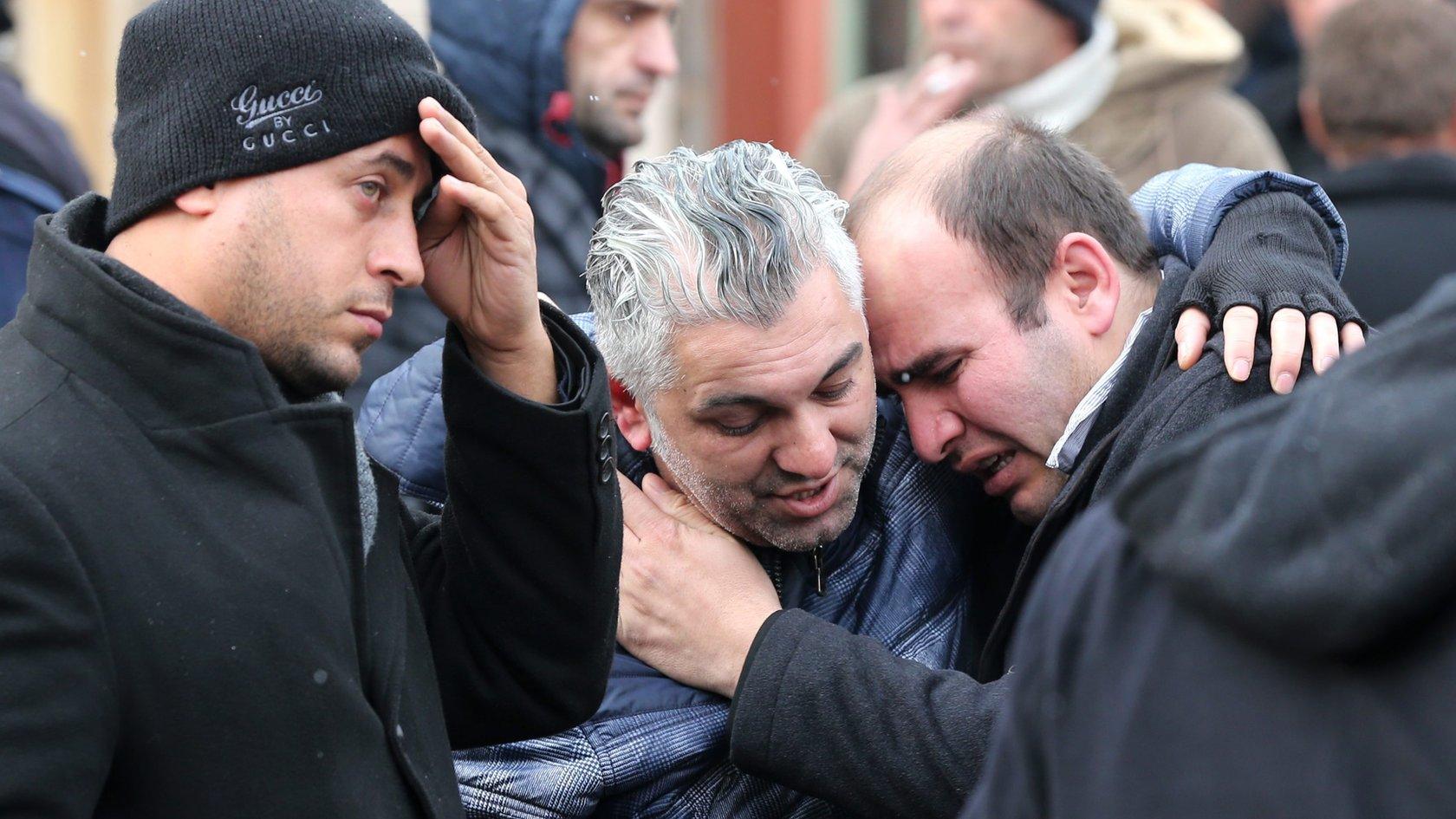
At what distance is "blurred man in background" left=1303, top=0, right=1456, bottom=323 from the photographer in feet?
12.6

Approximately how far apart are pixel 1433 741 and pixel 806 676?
1304mm

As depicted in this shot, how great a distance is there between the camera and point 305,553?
1737mm

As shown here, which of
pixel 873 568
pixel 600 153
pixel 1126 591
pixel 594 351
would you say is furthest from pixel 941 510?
pixel 600 153

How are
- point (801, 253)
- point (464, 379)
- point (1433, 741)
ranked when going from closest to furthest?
point (1433, 741) < point (464, 379) < point (801, 253)

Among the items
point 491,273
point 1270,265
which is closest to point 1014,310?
point 1270,265

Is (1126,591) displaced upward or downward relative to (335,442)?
upward

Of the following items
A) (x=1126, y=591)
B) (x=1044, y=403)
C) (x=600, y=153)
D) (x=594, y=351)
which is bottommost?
Result: (x=600, y=153)

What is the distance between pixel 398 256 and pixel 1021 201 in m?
1.01

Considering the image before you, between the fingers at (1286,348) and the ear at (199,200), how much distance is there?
1.29 metres

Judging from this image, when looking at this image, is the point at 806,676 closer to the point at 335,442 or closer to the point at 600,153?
A: the point at 335,442

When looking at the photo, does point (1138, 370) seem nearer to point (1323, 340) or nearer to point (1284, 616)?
point (1323, 340)

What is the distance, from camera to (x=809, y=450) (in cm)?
241

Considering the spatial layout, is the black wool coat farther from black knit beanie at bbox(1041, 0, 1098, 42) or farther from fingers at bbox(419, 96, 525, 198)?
black knit beanie at bbox(1041, 0, 1098, 42)

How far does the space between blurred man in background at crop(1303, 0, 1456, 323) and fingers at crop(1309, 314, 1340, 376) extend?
5.67ft
